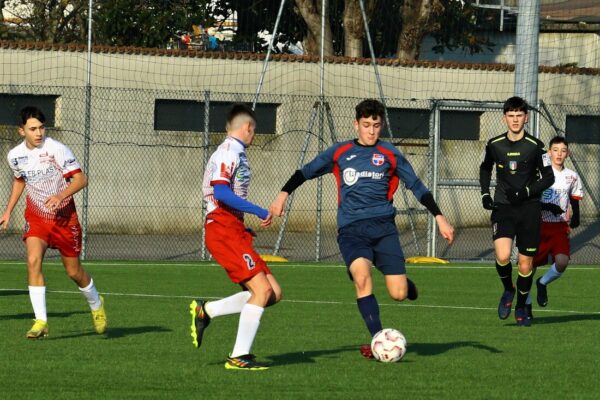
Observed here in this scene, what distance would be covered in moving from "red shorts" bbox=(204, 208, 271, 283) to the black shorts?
4190 mm

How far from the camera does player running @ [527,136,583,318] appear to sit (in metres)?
15.3

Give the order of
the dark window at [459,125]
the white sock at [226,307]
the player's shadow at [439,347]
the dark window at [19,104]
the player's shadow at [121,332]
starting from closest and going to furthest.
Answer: the white sock at [226,307], the player's shadow at [439,347], the player's shadow at [121,332], the dark window at [19,104], the dark window at [459,125]

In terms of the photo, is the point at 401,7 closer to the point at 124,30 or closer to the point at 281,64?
the point at 281,64

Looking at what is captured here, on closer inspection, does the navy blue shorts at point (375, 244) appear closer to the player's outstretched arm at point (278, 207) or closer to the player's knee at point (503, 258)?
the player's outstretched arm at point (278, 207)

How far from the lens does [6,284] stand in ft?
57.4

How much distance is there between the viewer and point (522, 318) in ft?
43.3

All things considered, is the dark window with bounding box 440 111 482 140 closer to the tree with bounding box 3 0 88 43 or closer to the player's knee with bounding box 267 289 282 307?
the tree with bounding box 3 0 88 43

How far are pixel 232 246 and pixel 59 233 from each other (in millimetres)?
2485

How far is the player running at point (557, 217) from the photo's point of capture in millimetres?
15297

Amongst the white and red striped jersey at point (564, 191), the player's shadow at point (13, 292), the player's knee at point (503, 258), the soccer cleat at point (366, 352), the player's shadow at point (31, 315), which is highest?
the white and red striped jersey at point (564, 191)

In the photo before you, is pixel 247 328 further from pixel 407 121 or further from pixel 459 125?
pixel 459 125

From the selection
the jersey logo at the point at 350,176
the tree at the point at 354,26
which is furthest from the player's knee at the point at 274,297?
the tree at the point at 354,26

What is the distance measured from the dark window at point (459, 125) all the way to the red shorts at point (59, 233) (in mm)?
18797

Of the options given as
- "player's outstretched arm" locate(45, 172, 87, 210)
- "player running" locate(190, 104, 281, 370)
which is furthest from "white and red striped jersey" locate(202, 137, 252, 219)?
"player's outstretched arm" locate(45, 172, 87, 210)
